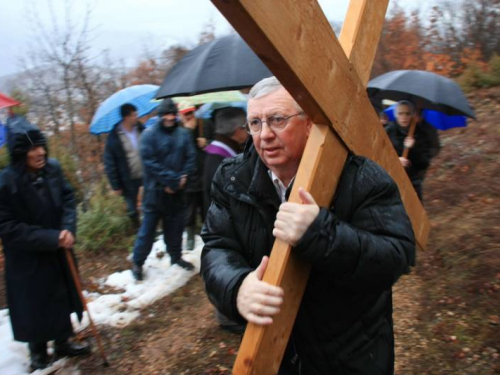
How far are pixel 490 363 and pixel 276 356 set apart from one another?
208cm

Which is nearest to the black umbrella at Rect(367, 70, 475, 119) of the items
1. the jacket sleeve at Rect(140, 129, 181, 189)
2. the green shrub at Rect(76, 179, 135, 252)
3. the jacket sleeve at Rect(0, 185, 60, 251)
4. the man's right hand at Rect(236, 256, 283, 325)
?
the jacket sleeve at Rect(140, 129, 181, 189)

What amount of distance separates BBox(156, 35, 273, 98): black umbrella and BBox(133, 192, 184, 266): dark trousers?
131cm

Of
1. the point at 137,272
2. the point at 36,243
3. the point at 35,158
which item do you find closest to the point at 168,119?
the point at 35,158

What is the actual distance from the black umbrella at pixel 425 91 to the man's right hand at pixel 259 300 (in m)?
3.03

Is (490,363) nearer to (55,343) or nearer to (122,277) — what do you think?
(55,343)

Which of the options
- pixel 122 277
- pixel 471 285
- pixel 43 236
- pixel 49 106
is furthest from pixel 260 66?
pixel 49 106

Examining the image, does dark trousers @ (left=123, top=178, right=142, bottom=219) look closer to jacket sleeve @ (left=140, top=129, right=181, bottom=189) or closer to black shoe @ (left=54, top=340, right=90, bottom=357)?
jacket sleeve @ (left=140, top=129, right=181, bottom=189)

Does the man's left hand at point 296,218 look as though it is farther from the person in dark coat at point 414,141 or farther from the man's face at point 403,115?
the man's face at point 403,115

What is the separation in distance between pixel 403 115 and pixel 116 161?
3833mm

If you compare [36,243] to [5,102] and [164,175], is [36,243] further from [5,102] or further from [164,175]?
[164,175]

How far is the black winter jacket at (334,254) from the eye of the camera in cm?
132

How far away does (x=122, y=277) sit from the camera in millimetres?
5258

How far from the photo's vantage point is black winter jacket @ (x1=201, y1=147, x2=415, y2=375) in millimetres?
1318

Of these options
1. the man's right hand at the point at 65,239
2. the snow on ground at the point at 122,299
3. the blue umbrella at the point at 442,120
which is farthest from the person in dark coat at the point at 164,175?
the blue umbrella at the point at 442,120
